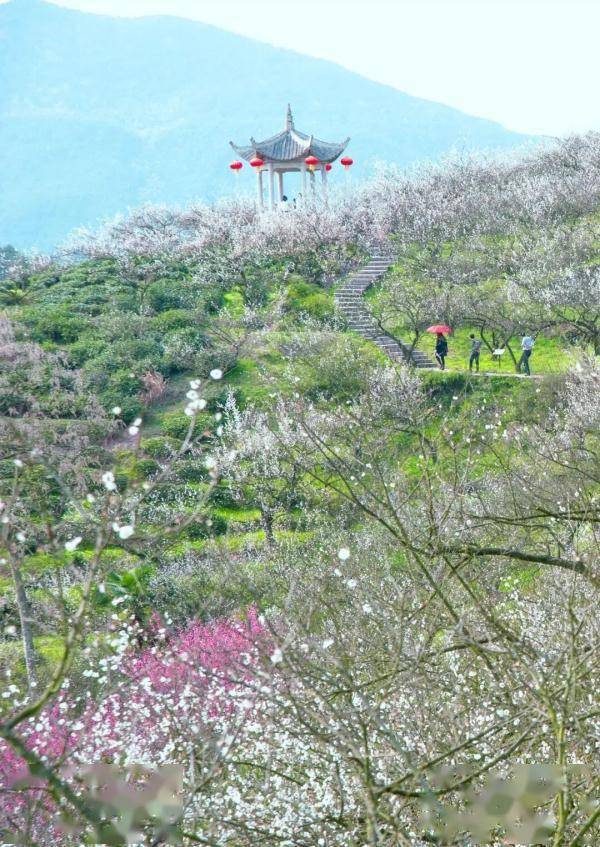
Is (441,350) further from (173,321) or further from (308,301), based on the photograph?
(173,321)

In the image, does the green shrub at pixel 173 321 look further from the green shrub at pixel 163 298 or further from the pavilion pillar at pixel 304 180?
the pavilion pillar at pixel 304 180

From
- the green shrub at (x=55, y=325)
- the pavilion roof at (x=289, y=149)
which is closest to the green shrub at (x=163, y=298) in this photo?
the green shrub at (x=55, y=325)

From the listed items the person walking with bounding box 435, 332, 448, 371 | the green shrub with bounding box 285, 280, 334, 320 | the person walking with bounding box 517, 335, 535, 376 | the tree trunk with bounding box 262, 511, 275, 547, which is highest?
the green shrub with bounding box 285, 280, 334, 320

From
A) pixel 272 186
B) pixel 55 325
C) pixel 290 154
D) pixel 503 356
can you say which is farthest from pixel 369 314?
pixel 272 186

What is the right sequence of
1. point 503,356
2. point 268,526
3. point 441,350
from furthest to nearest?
point 503,356 < point 441,350 < point 268,526

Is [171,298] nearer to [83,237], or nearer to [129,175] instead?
[83,237]

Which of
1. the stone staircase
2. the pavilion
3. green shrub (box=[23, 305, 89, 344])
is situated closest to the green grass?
the stone staircase

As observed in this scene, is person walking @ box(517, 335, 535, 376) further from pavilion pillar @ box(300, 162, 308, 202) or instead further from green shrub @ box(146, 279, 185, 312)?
pavilion pillar @ box(300, 162, 308, 202)
